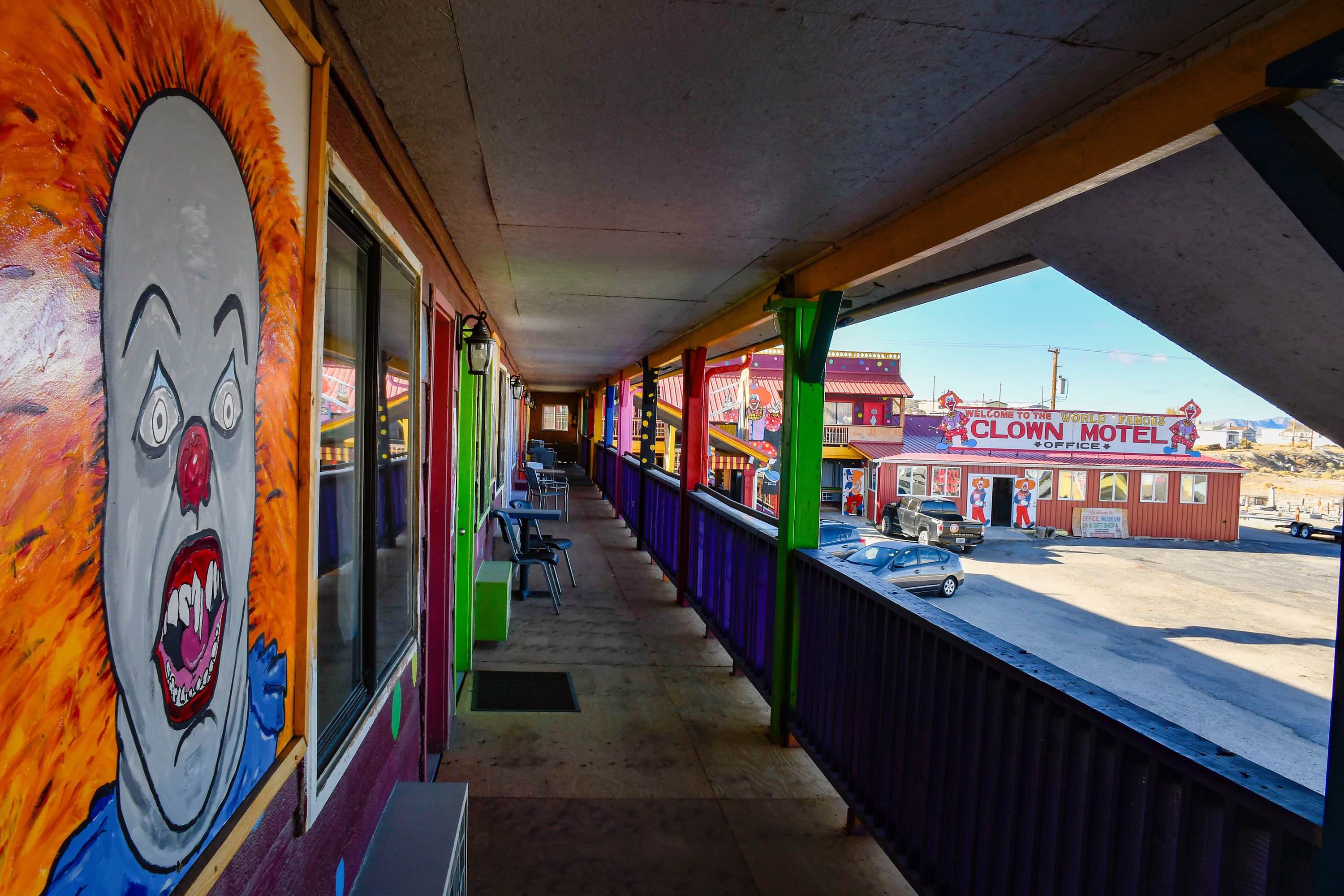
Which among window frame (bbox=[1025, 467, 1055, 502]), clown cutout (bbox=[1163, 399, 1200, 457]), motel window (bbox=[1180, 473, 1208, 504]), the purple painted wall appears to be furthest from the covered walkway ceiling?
motel window (bbox=[1180, 473, 1208, 504])

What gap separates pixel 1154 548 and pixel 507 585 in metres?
24.1

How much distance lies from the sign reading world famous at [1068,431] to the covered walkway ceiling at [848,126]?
21414mm

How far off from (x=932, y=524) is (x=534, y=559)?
16.4 metres

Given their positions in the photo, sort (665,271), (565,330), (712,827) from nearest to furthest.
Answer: (712,827)
(665,271)
(565,330)

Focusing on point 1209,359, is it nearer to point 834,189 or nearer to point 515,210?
point 834,189

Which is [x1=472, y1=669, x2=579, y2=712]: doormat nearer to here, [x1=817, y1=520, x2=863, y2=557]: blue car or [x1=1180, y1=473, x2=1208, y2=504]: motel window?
[x1=817, y1=520, x2=863, y2=557]: blue car

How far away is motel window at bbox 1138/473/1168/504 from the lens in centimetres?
2348

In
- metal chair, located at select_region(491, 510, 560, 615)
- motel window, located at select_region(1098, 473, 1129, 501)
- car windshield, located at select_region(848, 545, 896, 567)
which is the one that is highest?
metal chair, located at select_region(491, 510, 560, 615)

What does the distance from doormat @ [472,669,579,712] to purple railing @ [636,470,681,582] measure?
8.03 ft

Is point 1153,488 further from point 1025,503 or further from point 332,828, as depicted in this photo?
point 332,828


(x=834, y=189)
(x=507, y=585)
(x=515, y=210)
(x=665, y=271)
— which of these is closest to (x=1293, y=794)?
(x=834, y=189)

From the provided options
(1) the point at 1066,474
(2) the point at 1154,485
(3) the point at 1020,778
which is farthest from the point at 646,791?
(2) the point at 1154,485

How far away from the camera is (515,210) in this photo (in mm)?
3041

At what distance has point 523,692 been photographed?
432cm
